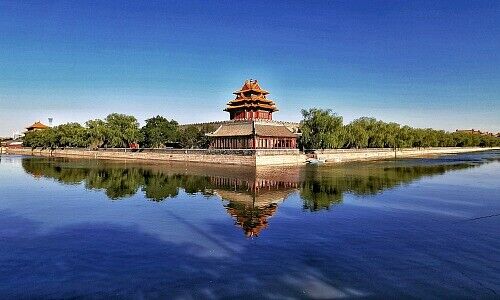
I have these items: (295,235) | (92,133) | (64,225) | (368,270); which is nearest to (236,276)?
(368,270)

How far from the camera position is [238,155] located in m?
54.2

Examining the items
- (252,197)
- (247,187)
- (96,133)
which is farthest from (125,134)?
(252,197)

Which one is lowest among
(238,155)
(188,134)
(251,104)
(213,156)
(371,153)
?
(371,153)

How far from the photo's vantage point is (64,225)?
18266 millimetres

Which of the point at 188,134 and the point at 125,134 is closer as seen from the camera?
the point at 188,134

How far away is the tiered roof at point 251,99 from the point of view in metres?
69.8

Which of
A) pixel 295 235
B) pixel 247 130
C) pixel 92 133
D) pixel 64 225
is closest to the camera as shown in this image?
pixel 295 235

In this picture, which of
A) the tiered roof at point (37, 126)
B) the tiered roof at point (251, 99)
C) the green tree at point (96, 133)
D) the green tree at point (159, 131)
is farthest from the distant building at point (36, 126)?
the tiered roof at point (251, 99)

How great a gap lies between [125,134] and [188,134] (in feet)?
48.3

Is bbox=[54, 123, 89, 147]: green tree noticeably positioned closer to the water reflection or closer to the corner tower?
the corner tower

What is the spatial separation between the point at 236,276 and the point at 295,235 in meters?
5.26

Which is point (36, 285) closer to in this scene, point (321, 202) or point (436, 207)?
point (321, 202)

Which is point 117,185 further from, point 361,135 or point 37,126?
point 37,126

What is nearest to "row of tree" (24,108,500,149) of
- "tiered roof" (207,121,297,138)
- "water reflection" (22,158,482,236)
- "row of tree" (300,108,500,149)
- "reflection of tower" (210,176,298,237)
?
"row of tree" (300,108,500,149)
